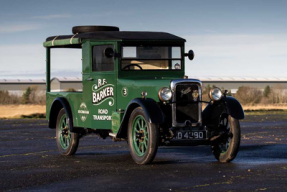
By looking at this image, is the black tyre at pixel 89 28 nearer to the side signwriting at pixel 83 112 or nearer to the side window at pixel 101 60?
the side window at pixel 101 60

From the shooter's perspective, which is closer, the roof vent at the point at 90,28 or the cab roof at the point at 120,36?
the cab roof at the point at 120,36

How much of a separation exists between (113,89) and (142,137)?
57.2 inches

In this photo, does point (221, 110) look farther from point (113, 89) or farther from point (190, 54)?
point (113, 89)

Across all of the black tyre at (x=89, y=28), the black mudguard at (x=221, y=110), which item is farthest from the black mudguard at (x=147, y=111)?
the black tyre at (x=89, y=28)

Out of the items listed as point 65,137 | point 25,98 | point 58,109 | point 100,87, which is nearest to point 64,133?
point 65,137

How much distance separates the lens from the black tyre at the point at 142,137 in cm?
1059

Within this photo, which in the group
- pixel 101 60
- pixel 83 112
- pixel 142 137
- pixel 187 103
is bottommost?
pixel 142 137

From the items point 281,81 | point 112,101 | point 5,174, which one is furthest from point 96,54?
point 281,81

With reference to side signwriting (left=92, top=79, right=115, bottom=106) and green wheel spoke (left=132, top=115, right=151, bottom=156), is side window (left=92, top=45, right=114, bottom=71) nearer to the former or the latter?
side signwriting (left=92, top=79, right=115, bottom=106)

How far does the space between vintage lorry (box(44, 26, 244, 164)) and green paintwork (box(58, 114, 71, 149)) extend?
0.02 metres

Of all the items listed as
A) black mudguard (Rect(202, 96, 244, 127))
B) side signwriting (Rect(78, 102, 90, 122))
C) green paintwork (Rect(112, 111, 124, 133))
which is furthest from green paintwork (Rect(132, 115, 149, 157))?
side signwriting (Rect(78, 102, 90, 122))

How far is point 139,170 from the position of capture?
33.8 ft

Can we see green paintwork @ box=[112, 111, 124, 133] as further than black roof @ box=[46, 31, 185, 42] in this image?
No

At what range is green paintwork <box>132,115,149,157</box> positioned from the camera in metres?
11.0
